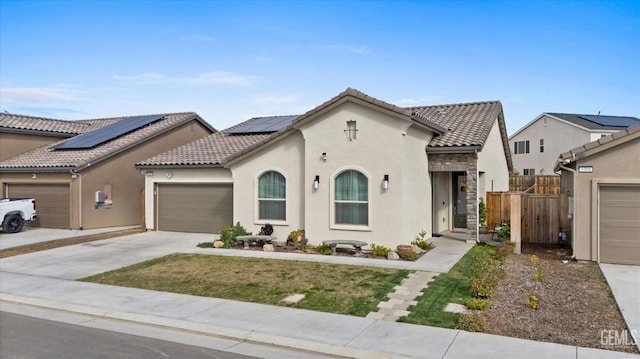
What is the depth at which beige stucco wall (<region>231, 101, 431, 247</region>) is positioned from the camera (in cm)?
1408

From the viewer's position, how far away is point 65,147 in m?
23.1

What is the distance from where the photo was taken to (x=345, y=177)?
14773 mm

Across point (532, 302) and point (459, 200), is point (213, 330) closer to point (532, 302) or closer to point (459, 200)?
point (532, 302)

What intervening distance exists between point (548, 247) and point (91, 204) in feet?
59.7

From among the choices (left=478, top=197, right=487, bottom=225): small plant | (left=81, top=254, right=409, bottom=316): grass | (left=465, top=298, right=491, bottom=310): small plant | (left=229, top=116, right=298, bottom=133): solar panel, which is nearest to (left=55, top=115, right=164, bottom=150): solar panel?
(left=229, top=116, right=298, bottom=133): solar panel

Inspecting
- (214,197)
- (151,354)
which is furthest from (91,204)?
(151,354)

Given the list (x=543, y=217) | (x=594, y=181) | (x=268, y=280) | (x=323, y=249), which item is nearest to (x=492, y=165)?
(x=543, y=217)

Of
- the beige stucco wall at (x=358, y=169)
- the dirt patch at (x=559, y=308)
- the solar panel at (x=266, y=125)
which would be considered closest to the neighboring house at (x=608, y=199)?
the dirt patch at (x=559, y=308)

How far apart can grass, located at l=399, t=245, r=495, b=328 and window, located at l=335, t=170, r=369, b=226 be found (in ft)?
10.9

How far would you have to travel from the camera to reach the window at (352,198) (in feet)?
47.7

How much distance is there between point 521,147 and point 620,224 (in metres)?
36.3

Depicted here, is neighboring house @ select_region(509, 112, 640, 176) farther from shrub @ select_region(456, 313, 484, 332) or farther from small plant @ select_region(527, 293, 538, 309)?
shrub @ select_region(456, 313, 484, 332)

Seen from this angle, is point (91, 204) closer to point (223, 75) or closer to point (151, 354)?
point (223, 75)

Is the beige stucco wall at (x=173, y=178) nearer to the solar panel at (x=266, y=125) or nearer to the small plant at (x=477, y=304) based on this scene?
the solar panel at (x=266, y=125)
